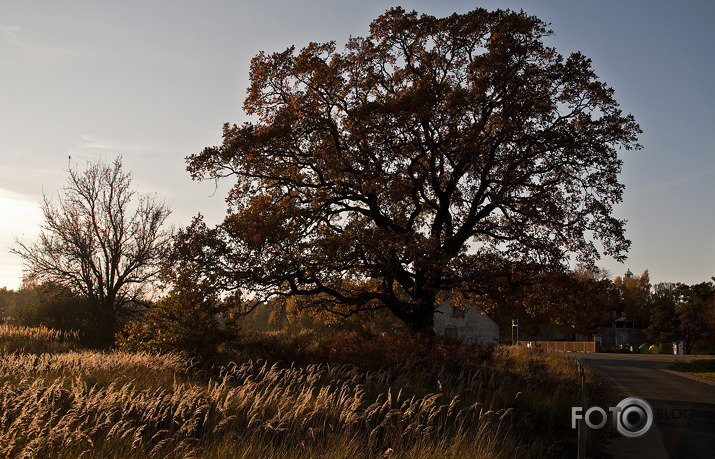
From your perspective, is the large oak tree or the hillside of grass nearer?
the hillside of grass

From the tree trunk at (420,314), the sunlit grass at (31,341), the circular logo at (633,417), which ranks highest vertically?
the tree trunk at (420,314)

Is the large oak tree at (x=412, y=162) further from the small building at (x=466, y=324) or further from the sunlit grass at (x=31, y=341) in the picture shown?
the small building at (x=466, y=324)

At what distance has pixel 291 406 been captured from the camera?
23.8ft

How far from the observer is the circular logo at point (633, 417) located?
1073 cm

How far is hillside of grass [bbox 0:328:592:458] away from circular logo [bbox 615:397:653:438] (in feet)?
3.72

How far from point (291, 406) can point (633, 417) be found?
931cm

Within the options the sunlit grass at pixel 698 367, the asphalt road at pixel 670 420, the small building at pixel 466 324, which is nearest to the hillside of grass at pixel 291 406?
the asphalt road at pixel 670 420

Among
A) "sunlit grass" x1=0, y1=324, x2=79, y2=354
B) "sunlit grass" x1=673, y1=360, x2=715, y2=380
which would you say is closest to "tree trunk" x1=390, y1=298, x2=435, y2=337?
"sunlit grass" x1=0, y1=324, x2=79, y2=354

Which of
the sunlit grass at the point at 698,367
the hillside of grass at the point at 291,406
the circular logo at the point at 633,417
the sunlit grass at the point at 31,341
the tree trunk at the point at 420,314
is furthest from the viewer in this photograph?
the sunlit grass at the point at 698,367

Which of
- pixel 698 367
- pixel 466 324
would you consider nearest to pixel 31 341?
pixel 698 367

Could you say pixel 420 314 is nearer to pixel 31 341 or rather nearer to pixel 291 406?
pixel 291 406

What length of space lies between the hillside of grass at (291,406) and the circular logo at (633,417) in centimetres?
113

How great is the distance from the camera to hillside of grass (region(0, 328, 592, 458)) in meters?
5.29

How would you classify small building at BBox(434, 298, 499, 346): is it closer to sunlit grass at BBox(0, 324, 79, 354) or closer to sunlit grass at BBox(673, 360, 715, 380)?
sunlit grass at BBox(673, 360, 715, 380)
